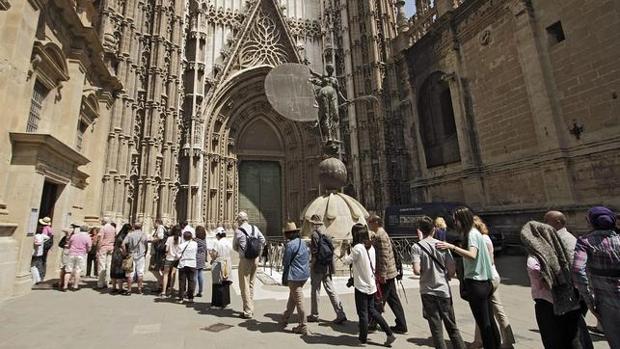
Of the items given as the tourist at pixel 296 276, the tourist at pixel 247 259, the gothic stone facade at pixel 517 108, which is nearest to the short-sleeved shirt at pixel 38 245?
the tourist at pixel 247 259

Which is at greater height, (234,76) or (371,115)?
(234,76)

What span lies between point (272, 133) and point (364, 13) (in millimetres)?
10620

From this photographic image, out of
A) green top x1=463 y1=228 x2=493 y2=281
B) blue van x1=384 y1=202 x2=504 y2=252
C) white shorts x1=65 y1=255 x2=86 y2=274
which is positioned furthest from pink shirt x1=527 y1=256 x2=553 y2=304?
white shorts x1=65 y1=255 x2=86 y2=274

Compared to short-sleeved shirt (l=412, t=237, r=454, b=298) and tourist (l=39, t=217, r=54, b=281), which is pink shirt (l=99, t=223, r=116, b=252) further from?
short-sleeved shirt (l=412, t=237, r=454, b=298)

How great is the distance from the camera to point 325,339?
410cm

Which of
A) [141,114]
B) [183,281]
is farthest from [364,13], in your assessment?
[183,281]

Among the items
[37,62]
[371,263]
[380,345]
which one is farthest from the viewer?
[37,62]

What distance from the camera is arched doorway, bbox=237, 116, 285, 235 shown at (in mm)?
21703

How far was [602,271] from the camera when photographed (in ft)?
8.71

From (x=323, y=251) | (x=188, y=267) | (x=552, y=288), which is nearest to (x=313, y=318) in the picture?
(x=323, y=251)

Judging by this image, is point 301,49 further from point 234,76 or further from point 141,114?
point 141,114

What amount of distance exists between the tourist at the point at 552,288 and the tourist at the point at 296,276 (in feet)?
9.19

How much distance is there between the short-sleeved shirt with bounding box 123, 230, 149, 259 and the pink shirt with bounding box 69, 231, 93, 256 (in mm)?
1157

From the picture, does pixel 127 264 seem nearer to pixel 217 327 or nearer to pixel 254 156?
pixel 217 327
